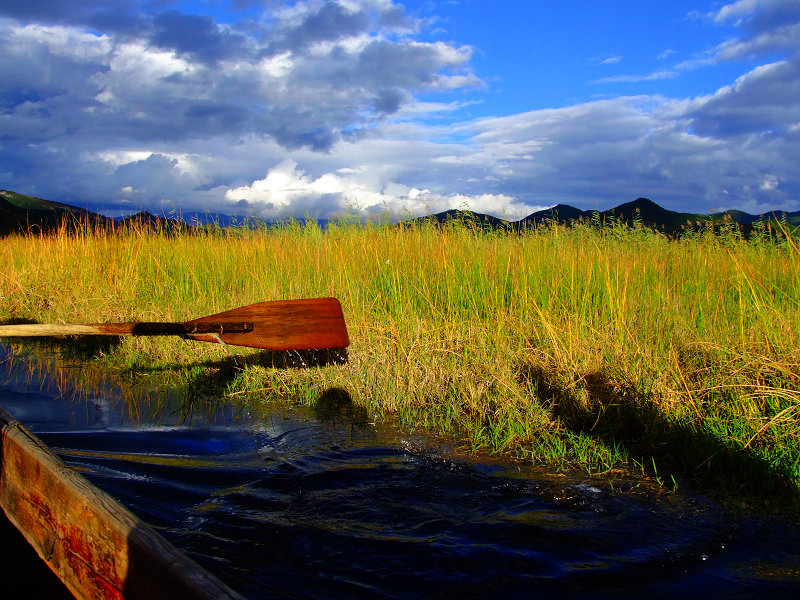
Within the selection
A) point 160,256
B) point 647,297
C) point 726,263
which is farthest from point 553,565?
point 160,256

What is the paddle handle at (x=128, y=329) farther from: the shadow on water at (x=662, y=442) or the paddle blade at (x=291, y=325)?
the shadow on water at (x=662, y=442)

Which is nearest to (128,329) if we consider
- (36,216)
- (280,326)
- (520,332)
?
(280,326)

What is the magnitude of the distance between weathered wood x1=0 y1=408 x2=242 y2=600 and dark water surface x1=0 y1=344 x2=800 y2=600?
22.8 inches

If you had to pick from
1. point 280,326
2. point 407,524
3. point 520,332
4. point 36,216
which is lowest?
point 407,524

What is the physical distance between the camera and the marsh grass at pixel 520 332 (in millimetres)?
3309

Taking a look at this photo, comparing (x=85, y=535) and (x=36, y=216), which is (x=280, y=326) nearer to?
(x=85, y=535)

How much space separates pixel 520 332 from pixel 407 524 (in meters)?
2.28

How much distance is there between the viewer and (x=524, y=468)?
10.6ft

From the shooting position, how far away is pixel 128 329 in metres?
3.78

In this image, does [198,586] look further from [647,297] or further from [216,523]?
[647,297]

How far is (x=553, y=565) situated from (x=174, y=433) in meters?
2.78

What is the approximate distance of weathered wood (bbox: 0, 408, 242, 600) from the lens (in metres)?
Answer: 1.30

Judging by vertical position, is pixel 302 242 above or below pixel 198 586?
above

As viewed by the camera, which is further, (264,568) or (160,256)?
(160,256)
